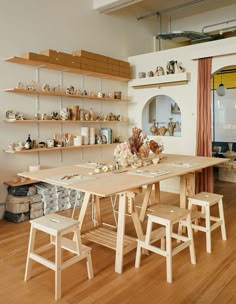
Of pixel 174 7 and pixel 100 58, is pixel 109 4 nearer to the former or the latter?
pixel 100 58

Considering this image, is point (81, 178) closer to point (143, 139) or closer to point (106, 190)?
point (106, 190)

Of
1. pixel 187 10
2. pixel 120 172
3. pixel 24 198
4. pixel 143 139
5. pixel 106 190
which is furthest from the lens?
pixel 187 10

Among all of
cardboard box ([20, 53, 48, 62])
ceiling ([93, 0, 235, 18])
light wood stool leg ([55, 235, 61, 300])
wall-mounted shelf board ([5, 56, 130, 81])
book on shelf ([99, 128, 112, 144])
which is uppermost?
ceiling ([93, 0, 235, 18])

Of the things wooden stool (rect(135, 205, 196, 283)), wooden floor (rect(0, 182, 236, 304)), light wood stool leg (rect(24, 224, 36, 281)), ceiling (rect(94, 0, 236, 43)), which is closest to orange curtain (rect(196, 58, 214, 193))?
ceiling (rect(94, 0, 236, 43))

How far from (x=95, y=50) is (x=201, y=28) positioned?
2.39 meters

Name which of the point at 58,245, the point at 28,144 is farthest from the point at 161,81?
the point at 58,245

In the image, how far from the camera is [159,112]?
598cm

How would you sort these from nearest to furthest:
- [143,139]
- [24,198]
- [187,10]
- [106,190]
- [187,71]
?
[106,190] < [143,139] < [24,198] < [187,71] < [187,10]

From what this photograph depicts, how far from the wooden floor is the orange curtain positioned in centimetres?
176

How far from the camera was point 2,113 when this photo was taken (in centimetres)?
371

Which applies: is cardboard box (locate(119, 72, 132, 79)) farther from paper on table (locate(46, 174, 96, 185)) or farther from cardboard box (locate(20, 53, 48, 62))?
paper on table (locate(46, 174, 96, 185))

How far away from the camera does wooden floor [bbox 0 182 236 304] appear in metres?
2.09

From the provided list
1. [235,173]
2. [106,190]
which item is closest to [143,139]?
[106,190]

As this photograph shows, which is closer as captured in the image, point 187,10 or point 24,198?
point 24,198
